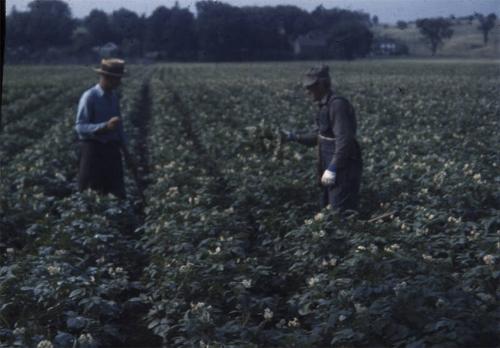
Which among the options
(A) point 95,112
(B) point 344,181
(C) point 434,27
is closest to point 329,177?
(B) point 344,181

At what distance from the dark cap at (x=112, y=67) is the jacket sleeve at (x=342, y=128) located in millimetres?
1827

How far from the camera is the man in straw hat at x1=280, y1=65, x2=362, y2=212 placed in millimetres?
5508

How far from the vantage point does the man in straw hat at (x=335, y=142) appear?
5.51m

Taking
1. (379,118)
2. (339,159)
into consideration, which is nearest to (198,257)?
(339,159)

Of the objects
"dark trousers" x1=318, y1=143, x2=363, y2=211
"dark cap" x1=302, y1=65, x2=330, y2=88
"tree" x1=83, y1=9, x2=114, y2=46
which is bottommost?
"dark trousers" x1=318, y1=143, x2=363, y2=211

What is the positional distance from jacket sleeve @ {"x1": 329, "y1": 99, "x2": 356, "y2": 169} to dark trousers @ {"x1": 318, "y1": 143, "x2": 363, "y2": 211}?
0.14 meters

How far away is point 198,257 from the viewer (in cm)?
460

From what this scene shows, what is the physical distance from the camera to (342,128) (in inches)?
217

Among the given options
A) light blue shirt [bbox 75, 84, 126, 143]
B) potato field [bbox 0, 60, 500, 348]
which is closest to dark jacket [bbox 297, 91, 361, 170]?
potato field [bbox 0, 60, 500, 348]

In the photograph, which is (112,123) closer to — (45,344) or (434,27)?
(45,344)

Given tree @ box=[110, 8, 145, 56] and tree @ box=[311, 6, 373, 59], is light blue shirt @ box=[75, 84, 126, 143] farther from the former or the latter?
tree @ box=[311, 6, 373, 59]

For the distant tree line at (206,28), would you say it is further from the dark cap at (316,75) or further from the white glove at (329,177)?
the white glove at (329,177)

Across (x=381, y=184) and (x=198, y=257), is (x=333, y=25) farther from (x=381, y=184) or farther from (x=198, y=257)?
(x=198, y=257)

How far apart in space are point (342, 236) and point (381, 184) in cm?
240
